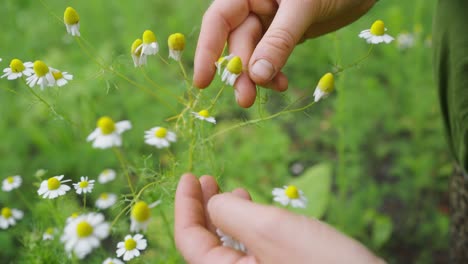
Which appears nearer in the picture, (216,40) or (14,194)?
(216,40)

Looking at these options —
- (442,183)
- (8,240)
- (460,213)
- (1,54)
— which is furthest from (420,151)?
(1,54)

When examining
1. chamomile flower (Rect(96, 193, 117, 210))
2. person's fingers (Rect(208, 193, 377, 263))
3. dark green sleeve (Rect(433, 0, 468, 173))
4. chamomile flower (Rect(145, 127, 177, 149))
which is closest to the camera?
person's fingers (Rect(208, 193, 377, 263))

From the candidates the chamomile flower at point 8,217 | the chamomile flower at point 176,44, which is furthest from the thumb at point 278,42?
the chamomile flower at point 8,217

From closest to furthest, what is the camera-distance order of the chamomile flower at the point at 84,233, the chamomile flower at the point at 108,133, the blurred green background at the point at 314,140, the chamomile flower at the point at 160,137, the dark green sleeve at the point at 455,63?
the chamomile flower at the point at 84,233 → the chamomile flower at the point at 108,133 → the chamomile flower at the point at 160,137 → the dark green sleeve at the point at 455,63 → the blurred green background at the point at 314,140

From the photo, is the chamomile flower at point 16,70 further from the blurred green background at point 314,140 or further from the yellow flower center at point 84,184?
the blurred green background at point 314,140

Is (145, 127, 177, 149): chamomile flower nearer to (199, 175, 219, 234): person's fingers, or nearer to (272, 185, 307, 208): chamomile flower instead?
(199, 175, 219, 234): person's fingers

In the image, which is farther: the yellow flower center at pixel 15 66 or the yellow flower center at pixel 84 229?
the yellow flower center at pixel 15 66

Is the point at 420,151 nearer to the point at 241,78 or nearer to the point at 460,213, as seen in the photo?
the point at 460,213

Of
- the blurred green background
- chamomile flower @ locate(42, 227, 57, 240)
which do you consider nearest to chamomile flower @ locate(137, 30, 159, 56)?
chamomile flower @ locate(42, 227, 57, 240)
